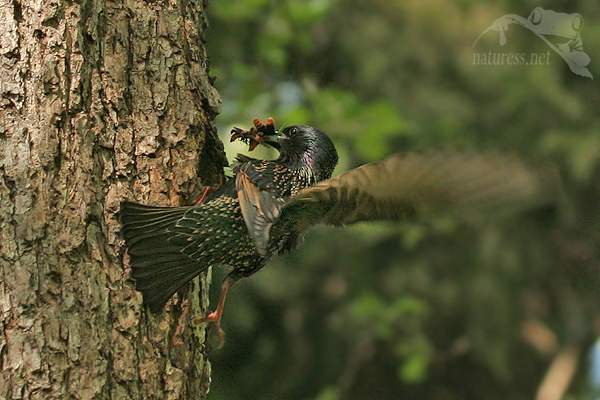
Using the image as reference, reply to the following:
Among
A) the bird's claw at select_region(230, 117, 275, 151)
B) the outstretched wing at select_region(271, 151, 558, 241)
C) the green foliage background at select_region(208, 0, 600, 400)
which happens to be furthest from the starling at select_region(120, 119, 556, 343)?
the green foliage background at select_region(208, 0, 600, 400)

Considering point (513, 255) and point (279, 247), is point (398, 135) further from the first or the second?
point (279, 247)

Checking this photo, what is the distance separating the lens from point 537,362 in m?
5.26

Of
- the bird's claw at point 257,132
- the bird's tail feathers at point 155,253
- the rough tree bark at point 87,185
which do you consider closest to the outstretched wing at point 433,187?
the bird's tail feathers at point 155,253

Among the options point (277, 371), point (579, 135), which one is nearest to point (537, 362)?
point (579, 135)

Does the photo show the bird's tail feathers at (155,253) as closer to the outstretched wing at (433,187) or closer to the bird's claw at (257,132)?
the outstretched wing at (433,187)

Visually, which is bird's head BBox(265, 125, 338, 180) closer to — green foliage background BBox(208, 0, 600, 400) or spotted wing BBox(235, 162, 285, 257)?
spotted wing BBox(235, 162, 285, 257)

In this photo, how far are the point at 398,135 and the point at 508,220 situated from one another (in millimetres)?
967

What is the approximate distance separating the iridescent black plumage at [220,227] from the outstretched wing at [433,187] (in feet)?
0.64

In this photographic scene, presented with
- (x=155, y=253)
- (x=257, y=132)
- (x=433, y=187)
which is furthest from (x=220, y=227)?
(x=433, y=187)

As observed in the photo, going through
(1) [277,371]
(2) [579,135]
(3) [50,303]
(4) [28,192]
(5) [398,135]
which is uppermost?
(5) [398,135]

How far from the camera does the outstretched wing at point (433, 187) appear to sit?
1.84m

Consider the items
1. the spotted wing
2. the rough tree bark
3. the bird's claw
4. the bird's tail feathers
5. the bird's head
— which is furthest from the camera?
the bird's claw

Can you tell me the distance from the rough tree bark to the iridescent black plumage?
0.06 m

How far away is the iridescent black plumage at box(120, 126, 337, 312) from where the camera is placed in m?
2.03
